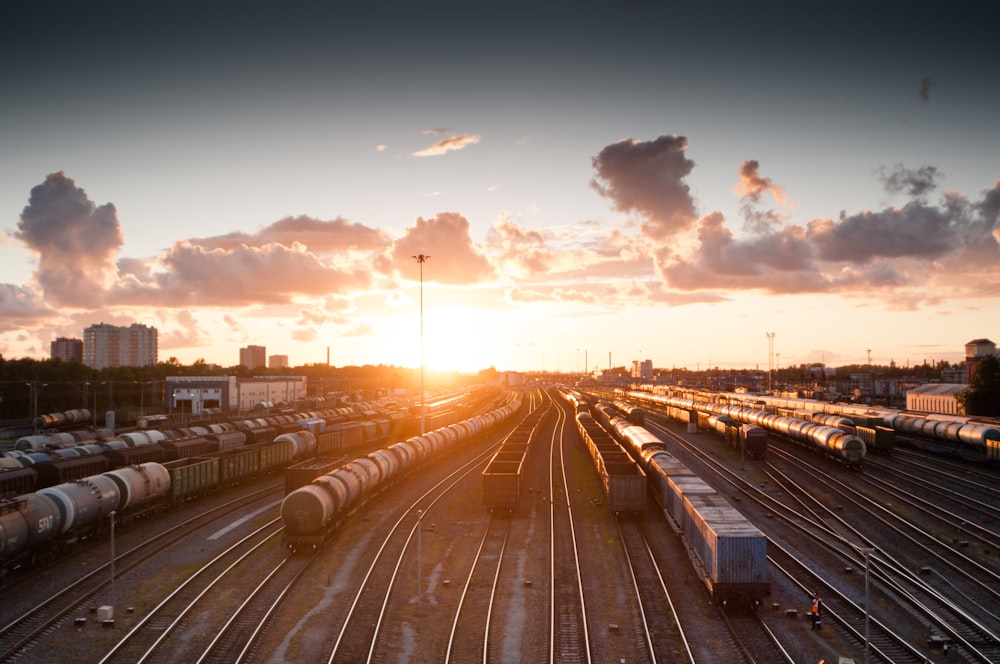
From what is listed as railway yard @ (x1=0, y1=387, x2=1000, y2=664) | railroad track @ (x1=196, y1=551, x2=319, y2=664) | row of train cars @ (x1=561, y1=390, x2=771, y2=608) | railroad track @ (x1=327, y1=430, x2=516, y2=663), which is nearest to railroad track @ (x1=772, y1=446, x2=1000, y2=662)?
railway yard @ (x1=0, y1=387, x2=1000, y2=664)

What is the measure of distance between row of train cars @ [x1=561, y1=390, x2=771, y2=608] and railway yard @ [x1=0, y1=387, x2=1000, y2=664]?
100mm

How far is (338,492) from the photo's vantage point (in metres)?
34.2

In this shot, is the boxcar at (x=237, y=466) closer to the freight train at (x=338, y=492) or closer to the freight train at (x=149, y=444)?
the freight train at (x=149, y=444)

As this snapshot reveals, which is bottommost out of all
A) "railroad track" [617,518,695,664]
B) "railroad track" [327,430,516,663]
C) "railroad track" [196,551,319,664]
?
"railroad track" [617,518,695,664]

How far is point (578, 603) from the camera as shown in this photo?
83.7ft

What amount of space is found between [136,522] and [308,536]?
13.3 metres

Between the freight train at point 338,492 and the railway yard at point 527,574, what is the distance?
0.47 ft

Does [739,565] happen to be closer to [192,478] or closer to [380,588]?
[380,588]

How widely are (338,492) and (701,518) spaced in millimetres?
18203

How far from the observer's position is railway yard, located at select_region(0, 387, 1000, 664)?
21.9 metres

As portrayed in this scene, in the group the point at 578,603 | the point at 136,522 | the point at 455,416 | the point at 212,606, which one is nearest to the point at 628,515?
the point at 578,603

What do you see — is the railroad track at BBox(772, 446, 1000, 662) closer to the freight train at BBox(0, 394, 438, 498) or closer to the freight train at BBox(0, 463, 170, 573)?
the freight train at BBox(0, 463, 170, 573)

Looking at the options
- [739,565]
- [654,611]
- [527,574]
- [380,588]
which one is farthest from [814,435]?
[380,588]

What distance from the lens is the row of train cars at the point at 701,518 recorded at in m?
24.2
